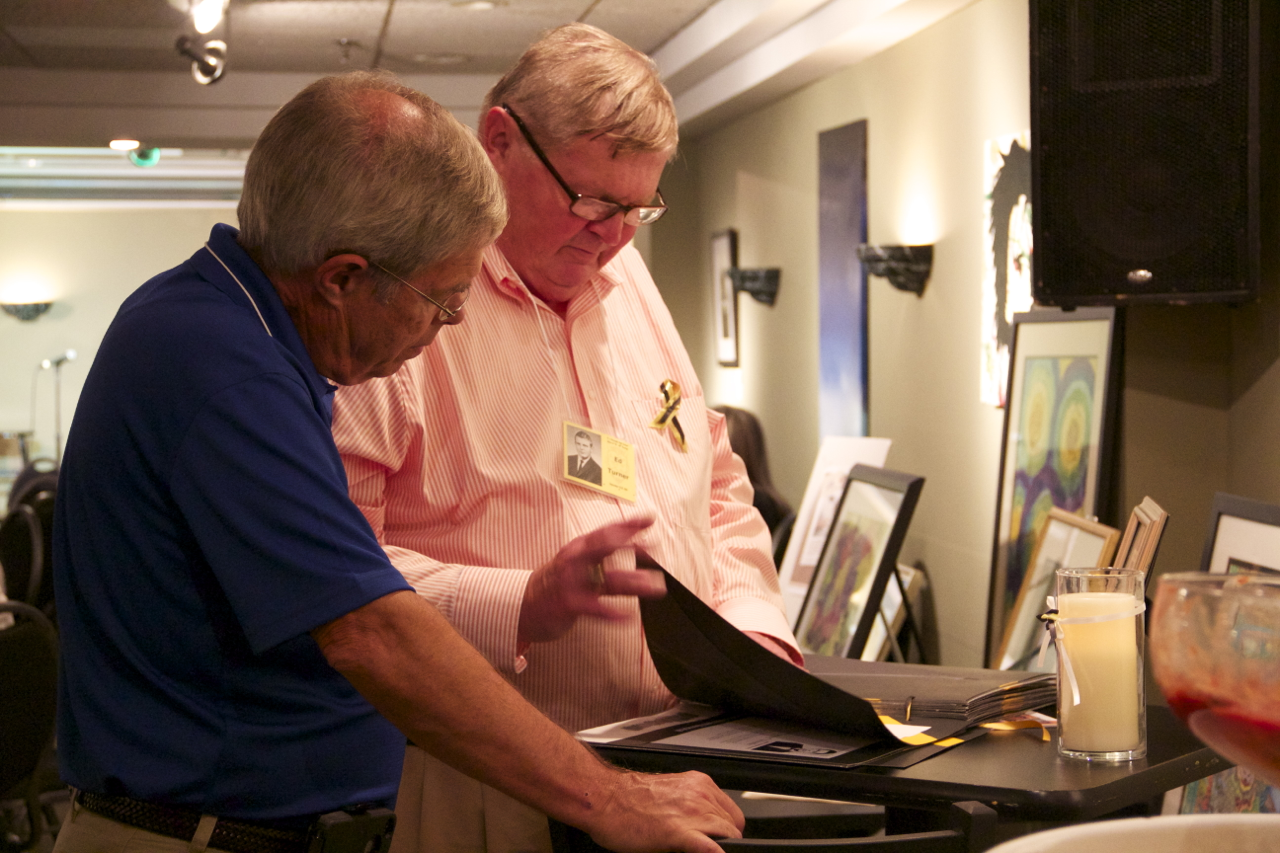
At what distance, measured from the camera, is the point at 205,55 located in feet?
16.5

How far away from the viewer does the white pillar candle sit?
1.18 meters

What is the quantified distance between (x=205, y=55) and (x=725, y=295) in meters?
2.91

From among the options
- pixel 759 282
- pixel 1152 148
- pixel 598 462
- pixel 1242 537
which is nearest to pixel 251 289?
pixel 598 462

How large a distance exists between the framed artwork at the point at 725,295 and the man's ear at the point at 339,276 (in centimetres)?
531

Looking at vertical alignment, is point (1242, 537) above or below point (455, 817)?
above

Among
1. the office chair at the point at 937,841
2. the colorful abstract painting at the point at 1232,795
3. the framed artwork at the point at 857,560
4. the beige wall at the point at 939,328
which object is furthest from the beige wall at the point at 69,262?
the office chair at the point at 937,841

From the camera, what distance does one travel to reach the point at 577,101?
1512 millimetres

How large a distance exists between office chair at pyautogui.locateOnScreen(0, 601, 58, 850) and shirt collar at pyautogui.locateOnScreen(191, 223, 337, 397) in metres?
1.96

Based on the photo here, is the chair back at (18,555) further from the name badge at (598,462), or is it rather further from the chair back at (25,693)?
the name badge at (598,462)

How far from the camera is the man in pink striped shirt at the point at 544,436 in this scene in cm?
139

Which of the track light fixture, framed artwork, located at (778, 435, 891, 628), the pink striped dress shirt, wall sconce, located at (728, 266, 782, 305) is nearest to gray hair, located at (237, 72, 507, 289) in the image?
the pink striped dress shirt

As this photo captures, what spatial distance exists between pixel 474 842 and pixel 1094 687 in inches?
28.2

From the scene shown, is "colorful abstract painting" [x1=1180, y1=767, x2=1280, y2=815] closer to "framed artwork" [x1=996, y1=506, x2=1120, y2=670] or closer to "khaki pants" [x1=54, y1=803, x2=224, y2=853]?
"framed artwork" [x1=996, y1=506, x2=1120, y2=670]

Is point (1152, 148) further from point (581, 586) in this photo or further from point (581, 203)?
point (581, 586)
